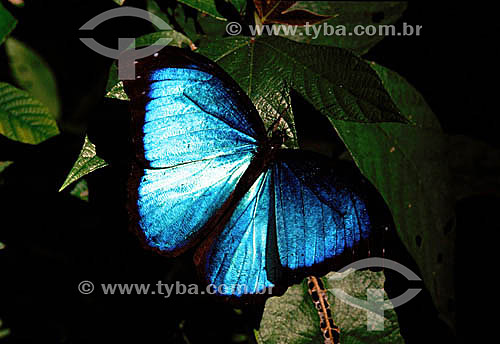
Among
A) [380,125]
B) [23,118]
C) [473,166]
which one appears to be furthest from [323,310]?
[23,118]

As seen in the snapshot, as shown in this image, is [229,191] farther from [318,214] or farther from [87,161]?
[87,161]

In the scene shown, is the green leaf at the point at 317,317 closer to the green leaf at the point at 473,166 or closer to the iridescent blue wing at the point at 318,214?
the iridescent blue wing at the point at 318,214

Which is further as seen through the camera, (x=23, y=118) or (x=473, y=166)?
(x=473, y=166)

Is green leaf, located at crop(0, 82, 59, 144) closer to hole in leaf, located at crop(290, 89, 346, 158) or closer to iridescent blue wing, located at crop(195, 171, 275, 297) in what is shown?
iridescent blue wing, located at crop(195, 171, 275, 297)

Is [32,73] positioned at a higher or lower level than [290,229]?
higher

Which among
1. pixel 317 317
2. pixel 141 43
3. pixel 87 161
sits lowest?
pixel 317 317

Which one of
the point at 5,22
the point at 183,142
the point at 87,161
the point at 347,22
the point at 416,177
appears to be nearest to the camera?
the point at 87,161
